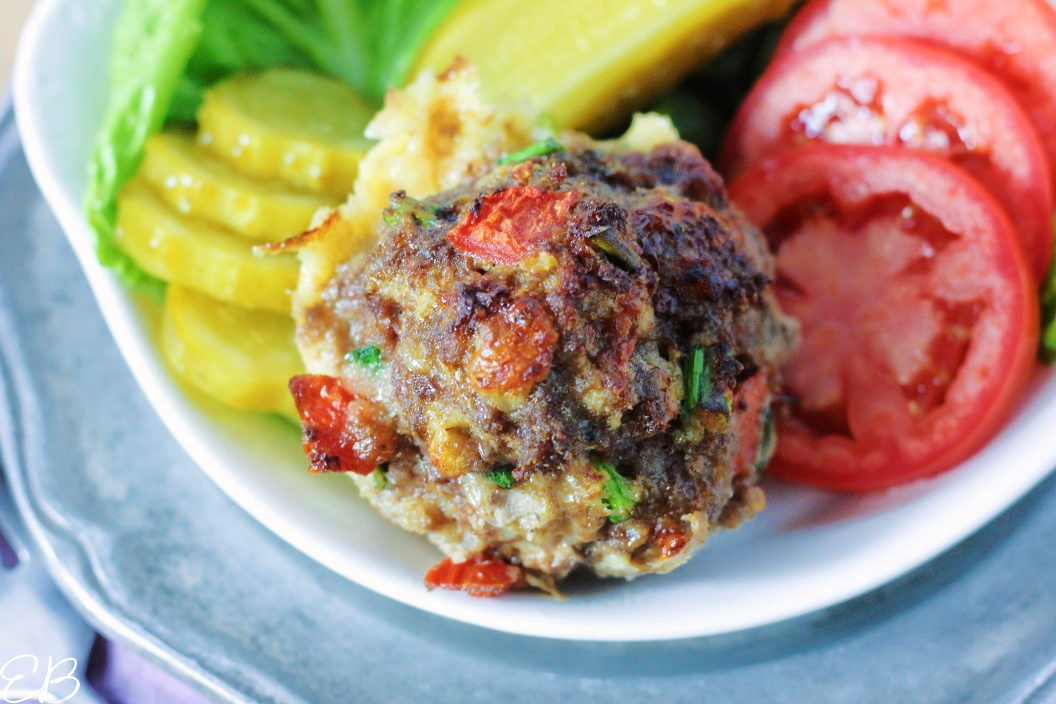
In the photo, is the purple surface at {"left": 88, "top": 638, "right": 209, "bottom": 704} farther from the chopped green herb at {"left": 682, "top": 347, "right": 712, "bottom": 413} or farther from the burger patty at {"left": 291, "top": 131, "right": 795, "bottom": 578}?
the chopped green herb at {"left": 682, "top": 347, "right": 712, "bottom": 413}

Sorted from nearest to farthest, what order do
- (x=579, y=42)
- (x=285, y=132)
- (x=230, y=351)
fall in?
(x=230, y=351)
(x=285, y=132)
(x=579, y=42)

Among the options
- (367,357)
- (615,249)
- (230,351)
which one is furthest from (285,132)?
(615,249)

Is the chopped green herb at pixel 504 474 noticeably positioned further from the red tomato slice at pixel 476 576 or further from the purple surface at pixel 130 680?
the purple surface at pixel 130 680

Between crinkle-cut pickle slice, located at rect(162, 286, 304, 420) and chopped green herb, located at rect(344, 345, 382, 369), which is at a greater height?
chopped green herb, located at rect(344, 345, 382, 369)

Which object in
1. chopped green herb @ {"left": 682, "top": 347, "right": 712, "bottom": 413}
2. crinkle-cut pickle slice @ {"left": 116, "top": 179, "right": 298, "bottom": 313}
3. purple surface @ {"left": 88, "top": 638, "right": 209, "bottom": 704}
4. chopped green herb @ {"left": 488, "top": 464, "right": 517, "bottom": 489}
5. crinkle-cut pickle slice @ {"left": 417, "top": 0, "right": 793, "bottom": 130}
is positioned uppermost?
crinkle-cut pickle slice @ {"left": 417, "top": 0, "right": 793, "bottom": 130}

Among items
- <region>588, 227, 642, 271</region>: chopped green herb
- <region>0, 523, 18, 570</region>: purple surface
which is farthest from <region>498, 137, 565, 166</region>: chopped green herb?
<region>0, 523, 18, 570</region>: purple surface

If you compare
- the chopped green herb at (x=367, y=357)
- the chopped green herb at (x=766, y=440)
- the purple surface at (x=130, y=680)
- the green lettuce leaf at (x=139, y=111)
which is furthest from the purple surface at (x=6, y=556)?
the chopped green herb at (x=766, y=440)

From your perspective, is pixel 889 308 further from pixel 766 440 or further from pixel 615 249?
pixel 615 249
